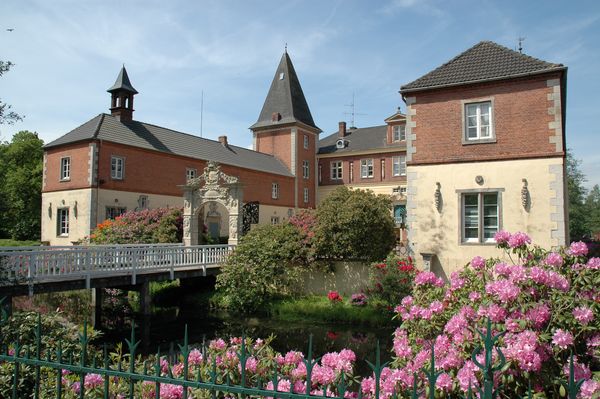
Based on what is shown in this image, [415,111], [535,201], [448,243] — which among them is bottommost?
[448,243]

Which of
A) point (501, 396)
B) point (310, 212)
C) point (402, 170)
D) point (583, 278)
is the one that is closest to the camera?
point (501, 396)

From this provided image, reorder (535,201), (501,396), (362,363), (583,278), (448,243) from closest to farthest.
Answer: (501,396)
(583,278)
(362,363)
(535,201)
(448,243)

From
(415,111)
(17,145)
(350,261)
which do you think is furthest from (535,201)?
(17,145)

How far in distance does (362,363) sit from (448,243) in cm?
624

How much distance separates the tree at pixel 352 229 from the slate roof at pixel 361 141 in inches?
884

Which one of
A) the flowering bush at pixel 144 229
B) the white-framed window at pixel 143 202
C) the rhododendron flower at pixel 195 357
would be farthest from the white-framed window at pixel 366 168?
the rhododendron flower at pixel 195 357

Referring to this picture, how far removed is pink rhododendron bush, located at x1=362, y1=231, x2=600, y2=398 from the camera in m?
3.42

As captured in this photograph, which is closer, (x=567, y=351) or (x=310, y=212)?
(x=567, y=351)

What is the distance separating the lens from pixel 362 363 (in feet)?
39.8

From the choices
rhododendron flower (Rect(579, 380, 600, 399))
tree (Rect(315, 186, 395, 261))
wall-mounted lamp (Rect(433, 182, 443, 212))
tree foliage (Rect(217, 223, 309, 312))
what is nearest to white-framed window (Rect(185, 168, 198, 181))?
tree foliage (Rect(217, 223, 309, 312))

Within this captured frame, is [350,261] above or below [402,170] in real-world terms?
below

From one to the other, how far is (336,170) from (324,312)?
2834 centimetres

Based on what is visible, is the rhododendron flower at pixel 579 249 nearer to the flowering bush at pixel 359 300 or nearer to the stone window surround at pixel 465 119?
the stone window surround at pixel 465 119

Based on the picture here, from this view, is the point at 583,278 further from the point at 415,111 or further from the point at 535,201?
the point at 415,111
